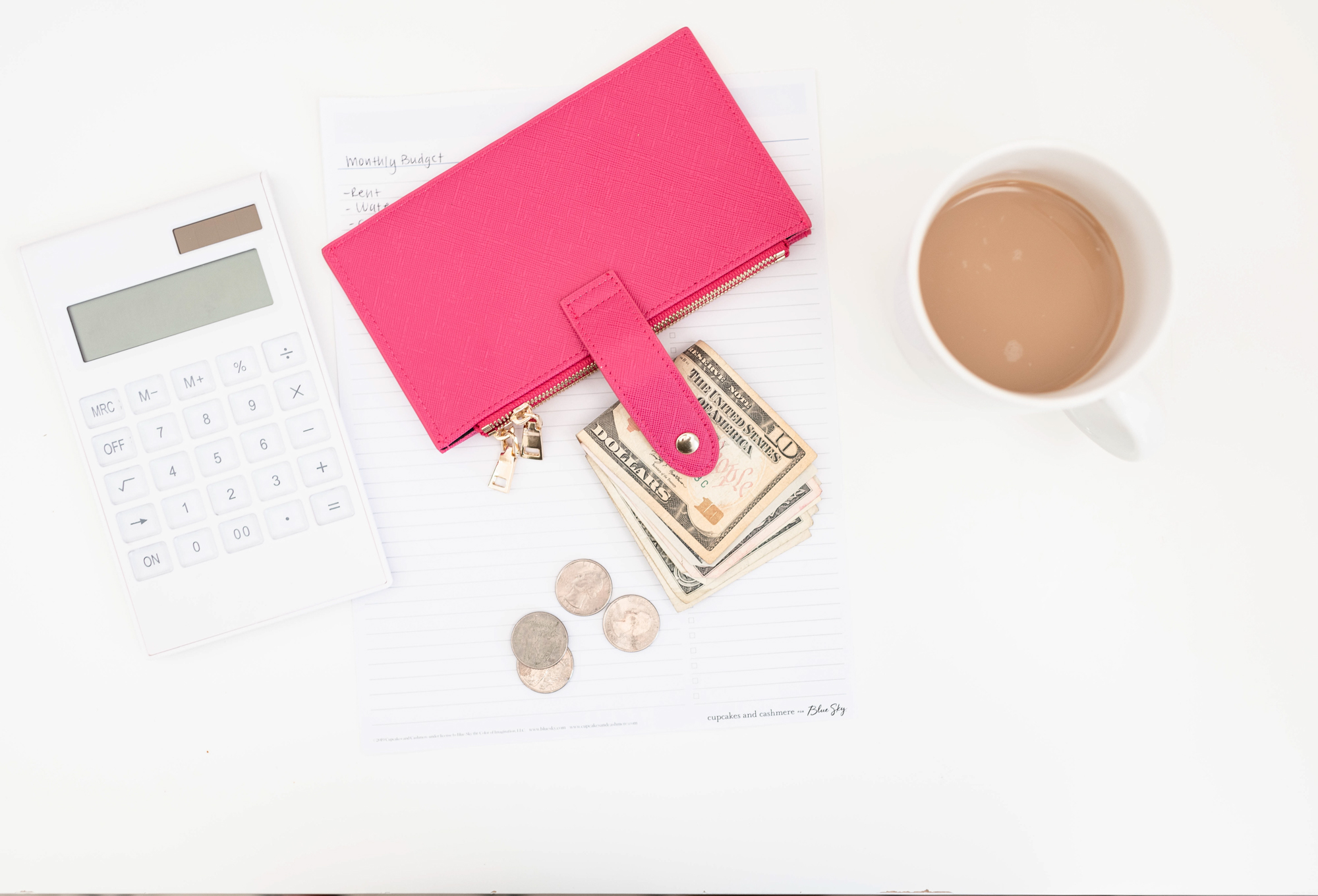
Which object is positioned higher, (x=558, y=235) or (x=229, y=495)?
(x=558, y=235)

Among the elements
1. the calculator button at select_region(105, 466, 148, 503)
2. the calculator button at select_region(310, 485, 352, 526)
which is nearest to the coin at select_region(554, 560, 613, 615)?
the calculator button at select_region(310, 485, 352, 526)

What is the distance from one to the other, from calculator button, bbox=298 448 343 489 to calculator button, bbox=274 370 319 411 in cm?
6

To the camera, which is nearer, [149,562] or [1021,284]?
[1021,284]

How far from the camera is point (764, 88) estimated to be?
79 centimetres

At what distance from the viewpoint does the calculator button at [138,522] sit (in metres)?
0.76

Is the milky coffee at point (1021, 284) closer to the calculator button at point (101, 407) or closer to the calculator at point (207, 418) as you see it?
the calculator at point (207, 418)

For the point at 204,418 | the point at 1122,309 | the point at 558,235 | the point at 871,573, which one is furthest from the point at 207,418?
the point at 1122,309

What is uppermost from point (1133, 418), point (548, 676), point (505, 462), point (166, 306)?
point (166, 306)

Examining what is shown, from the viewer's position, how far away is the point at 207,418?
2.50 ft

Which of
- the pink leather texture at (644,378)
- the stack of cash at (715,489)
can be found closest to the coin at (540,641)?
the stack of cash at (715,489)

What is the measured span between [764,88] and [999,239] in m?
0.31

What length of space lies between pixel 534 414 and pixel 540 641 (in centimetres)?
25

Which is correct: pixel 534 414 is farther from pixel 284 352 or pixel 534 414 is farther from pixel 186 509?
pixel 186 509

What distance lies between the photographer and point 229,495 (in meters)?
0.76
